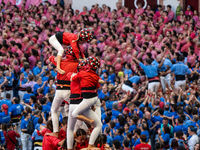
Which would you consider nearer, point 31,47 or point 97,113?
point 97,113

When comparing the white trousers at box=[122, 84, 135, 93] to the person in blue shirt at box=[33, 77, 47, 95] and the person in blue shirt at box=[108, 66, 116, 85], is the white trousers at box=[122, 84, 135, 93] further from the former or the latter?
the person in blue shirt at box=[33, 77, 47, 95]

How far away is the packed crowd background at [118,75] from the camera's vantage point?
9.09 m

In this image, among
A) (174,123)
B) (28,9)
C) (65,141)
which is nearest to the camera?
(65,141)

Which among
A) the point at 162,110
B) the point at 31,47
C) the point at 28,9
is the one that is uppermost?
the point at 28,9

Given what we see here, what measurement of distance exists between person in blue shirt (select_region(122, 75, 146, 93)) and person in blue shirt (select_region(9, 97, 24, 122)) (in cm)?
336

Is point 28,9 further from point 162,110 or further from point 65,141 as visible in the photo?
point 65,141

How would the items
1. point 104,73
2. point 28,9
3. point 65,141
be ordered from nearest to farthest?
1. point 65,141
2. point 104,73
3. point 28,9

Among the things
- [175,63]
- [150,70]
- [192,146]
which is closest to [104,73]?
[150,70]

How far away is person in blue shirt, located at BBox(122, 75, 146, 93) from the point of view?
11.3 meters

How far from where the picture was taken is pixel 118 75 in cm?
1230

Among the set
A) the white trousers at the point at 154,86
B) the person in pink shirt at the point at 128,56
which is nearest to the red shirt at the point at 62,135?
the white trousers at the point at 154,86

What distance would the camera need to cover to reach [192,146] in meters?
8.41

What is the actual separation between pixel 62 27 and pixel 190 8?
628 cm

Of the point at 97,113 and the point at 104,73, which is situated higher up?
the point at 104,73
